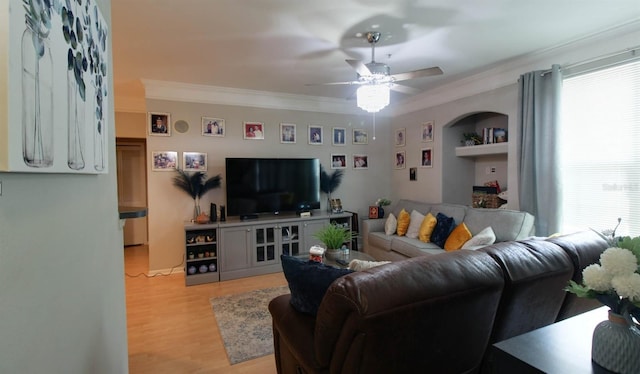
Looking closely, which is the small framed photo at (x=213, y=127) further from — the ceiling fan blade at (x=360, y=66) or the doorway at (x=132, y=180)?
the ceiling fan blade at (x=360, y=66)

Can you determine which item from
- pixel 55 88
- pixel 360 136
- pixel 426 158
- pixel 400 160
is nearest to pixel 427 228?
pixel 426 158

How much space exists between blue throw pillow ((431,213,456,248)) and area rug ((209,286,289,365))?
199 cm

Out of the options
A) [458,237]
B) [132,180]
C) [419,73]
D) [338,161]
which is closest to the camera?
[419,73]

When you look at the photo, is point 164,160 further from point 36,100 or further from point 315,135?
point 36,100

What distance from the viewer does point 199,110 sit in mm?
4410

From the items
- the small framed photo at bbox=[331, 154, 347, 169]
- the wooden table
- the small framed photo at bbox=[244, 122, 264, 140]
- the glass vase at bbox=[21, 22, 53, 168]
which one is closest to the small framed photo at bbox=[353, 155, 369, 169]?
the small framed photo at bbox=[331, 154, 347, 169]

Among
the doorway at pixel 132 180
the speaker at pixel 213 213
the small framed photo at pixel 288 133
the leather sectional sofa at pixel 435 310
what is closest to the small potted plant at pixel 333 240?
the leather sectional sofa at pixel 435 310

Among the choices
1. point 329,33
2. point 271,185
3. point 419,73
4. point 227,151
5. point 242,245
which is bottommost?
point 242,245

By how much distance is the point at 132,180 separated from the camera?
19.0 feet

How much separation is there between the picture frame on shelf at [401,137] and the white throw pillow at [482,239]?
243 cm

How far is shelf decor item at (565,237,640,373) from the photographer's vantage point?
0.88 meters

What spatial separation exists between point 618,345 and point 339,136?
4692 millimetres

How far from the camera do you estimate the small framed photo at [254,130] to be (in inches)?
185

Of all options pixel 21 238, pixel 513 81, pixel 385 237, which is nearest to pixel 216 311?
pixel 385 237
